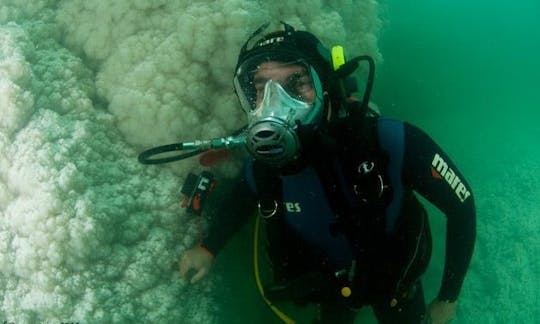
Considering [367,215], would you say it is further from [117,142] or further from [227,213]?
[117,142]

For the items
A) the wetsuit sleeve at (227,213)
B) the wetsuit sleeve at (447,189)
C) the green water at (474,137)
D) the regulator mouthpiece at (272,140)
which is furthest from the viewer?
the green water at (474,137)

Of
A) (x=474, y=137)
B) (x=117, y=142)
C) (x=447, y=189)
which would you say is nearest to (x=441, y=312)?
(x=447, y=189)

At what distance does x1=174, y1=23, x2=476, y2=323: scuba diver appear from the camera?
2.33 metres

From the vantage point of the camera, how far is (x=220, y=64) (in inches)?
119

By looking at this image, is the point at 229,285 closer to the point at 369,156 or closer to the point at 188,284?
the point at 188,284

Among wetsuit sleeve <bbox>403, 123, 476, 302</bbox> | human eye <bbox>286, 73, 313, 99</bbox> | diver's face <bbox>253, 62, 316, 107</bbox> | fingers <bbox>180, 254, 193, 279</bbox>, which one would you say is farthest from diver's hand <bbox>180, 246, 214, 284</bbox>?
wetsuit sleeve <bbox>403, 123, 476, 302</bbox>

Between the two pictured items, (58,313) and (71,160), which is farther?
(71,160)

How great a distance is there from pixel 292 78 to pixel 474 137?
515 cm

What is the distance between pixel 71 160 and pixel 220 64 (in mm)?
1253

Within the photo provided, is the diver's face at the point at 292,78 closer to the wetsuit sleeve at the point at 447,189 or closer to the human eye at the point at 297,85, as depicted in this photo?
the human eye at the point at 297,85

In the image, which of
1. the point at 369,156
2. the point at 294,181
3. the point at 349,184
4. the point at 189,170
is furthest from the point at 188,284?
the point at 369,156

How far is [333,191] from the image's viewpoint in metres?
2.56

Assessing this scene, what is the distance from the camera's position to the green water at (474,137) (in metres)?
4.57

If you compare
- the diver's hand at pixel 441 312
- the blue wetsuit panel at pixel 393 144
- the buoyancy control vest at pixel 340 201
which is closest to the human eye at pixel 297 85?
the buoyancy control vest at pixel 340 201
